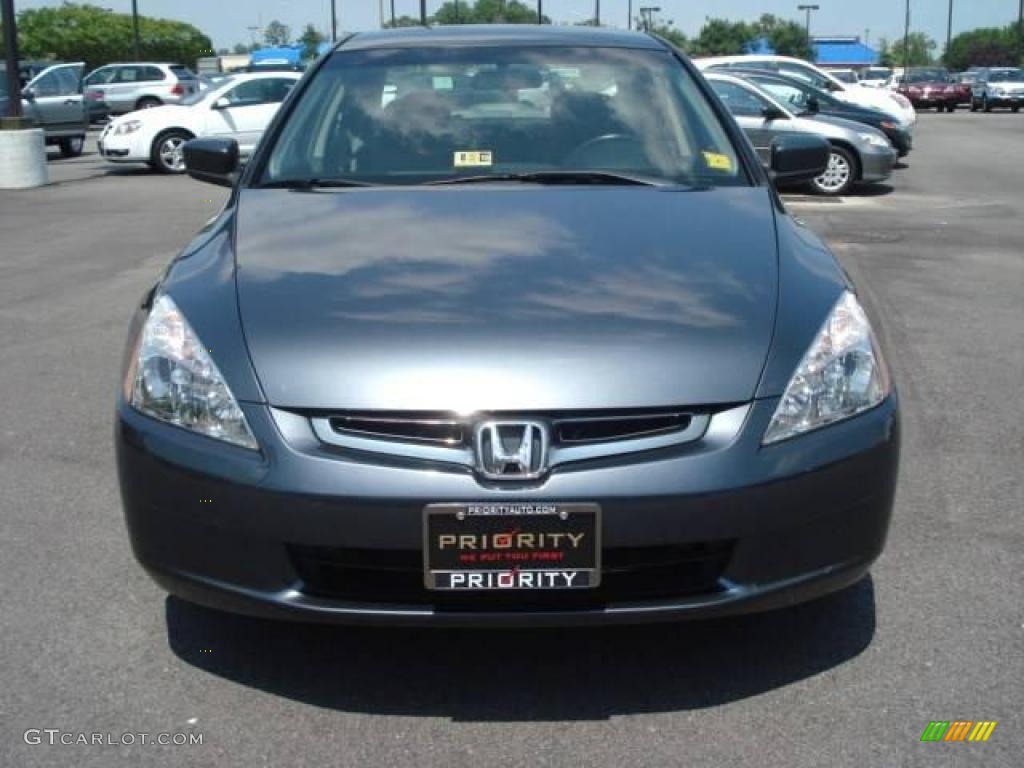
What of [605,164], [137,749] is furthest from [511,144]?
[137,749]

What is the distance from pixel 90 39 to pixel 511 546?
7587 cm

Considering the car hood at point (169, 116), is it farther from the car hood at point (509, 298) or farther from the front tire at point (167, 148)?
the car hood at point (509, 298)

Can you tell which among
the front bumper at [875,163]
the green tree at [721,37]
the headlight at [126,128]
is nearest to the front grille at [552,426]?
the front bumper at [875,163]

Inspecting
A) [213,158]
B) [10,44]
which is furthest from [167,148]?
[213,158]

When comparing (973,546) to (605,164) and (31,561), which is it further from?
(31,561)

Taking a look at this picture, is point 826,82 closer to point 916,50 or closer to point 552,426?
point 552,426

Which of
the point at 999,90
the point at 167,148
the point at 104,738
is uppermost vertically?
the point at 167,148

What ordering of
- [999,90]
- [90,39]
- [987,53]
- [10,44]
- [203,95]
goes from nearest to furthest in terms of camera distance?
[10,44]
[203,95]
[999,90]
[90,39]
[987,53]

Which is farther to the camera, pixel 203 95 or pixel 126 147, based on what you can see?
pixel 203 95

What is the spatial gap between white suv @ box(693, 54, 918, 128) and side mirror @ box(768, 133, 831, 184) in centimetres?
1394

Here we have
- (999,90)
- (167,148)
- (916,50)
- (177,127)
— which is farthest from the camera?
(916,50)

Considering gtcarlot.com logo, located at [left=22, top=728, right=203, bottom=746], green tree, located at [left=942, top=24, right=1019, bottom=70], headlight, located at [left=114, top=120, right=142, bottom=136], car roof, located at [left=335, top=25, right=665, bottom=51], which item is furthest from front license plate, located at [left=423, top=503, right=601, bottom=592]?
green tree, located at [left=942, top=24, right=1019, bottom=70]

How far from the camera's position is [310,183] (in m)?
4.09

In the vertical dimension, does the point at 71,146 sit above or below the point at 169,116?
below
